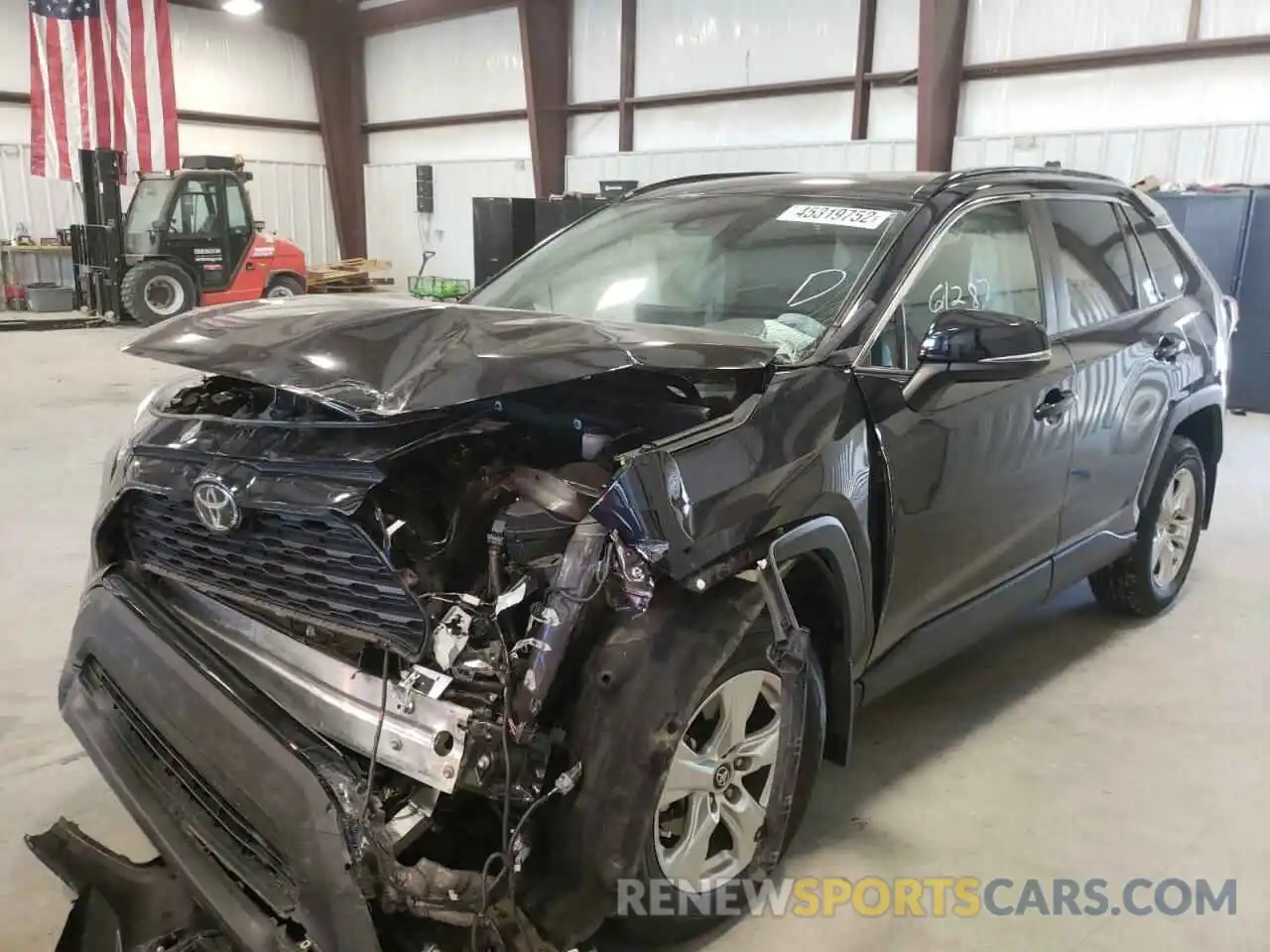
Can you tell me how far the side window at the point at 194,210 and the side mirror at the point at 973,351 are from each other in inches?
480

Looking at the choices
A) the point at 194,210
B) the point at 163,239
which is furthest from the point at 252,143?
the point at 163,239

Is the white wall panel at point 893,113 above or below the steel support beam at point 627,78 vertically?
below

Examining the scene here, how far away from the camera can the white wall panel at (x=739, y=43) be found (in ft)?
37.7

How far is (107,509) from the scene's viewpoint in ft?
7.06

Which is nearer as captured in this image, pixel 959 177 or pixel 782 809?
pixel 782 809

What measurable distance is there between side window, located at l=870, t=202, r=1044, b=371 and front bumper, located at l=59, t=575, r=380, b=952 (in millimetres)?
1476

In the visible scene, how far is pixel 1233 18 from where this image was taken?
870 centimetres

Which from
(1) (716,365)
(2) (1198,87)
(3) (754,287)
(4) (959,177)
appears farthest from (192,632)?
(2) (1198,87)

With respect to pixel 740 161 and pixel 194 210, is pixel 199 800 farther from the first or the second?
pixel 194 210

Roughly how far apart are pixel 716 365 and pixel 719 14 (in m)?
11.9

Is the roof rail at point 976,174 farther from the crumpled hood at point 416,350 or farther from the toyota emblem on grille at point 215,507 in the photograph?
the toyota emblem on grille at point 215,507

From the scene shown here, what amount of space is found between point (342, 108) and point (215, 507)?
17.6 metres

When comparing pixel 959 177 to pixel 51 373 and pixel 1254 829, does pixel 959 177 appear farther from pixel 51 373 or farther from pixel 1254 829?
pixel 51 373

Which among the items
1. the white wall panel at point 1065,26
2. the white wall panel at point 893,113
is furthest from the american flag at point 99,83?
the white wall panel at point 1065,26
